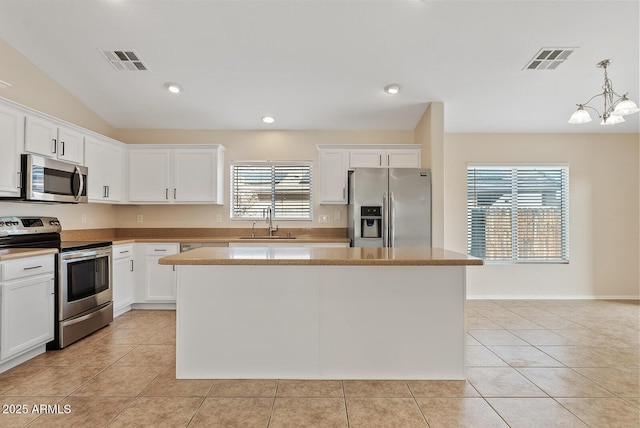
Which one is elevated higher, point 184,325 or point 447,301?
point 447,301

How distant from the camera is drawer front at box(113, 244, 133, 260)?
4.07 metres

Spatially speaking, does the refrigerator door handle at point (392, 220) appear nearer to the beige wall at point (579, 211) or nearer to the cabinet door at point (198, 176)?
the beige wall at point (579, 211)

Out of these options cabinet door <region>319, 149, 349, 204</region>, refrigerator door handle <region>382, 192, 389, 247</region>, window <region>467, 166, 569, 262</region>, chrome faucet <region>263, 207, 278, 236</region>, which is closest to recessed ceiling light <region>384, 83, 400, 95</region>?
cabinet door <region>319, 149, 349, 204</region>

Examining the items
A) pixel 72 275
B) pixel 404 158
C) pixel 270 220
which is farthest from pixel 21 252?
pixel 404 158

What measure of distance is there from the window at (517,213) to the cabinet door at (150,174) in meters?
4.42

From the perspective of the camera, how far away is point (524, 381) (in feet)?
8.20

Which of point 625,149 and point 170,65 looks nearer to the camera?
point 170,65

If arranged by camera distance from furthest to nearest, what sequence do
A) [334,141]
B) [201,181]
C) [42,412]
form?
[334,141], [201,181], [42,412]

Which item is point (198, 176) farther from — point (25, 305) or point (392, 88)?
point (392, 88)

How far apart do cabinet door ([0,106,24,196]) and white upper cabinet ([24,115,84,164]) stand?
0.08 metres

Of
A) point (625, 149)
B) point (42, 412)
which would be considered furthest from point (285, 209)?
point (625, 149)

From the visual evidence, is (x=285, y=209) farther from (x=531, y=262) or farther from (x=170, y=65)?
(x=531, y=262)

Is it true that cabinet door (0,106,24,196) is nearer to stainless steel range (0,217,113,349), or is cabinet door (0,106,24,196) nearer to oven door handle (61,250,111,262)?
stainless steel range (0,217,113,349)

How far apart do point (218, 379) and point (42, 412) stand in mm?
1033
